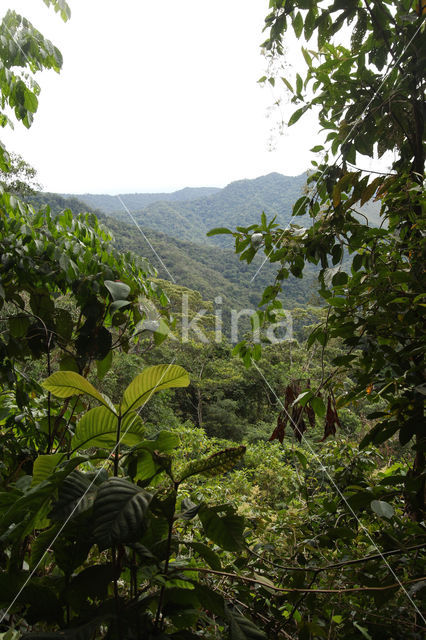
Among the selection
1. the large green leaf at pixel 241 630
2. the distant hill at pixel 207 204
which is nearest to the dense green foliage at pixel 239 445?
the large green leaf at pixel 241 630

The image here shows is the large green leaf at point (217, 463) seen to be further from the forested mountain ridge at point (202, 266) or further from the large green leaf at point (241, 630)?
the forested mountain ridge at point (202, 266)

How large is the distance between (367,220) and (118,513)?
65 centimetres

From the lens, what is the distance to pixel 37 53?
1.04 metres

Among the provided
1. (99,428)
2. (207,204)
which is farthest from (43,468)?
(207,204)

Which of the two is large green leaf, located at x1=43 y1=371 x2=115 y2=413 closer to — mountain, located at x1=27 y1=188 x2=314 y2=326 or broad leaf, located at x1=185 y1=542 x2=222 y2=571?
broad leaf, located at x1=185 y1=542 x2=222 y2=571

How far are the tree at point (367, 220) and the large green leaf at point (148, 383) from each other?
11.3 inches

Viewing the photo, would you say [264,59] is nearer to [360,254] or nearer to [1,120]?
[360,254]

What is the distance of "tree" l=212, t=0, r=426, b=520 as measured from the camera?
0.54m

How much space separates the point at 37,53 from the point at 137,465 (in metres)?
1.20

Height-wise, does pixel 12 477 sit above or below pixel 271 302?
below

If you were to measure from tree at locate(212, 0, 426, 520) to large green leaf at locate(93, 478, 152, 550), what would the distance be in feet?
1.09

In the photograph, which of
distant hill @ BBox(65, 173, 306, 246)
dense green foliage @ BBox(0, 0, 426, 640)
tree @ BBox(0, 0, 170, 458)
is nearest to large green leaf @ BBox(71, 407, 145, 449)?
dense green foliage @ BBox(0, 0, 426, 640)

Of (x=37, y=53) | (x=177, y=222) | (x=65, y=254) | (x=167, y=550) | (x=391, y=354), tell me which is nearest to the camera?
(x=167, y=550)

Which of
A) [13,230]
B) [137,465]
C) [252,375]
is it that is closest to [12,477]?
[137,465]
